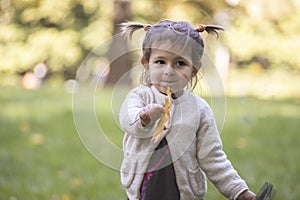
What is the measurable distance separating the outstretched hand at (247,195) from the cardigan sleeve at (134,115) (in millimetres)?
400

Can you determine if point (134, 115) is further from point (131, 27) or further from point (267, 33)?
point (267, 33)

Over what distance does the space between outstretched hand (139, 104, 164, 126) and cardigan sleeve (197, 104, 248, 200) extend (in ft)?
0.73

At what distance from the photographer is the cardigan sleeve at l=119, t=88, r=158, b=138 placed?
6.11 ft

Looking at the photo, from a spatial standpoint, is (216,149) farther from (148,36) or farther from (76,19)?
(76,19)

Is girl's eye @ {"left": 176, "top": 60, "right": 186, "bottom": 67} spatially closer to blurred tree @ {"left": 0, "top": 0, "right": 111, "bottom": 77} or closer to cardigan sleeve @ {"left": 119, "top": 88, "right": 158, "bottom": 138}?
cardigan sleeve @ {"left": 119, "top": 88, "right": 158, "bottom": 138}

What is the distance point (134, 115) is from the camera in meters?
1.87

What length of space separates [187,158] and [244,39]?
6725 mm

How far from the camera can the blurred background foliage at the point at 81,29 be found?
926 centimetres

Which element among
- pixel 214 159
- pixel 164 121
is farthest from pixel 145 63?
pixel 214 159

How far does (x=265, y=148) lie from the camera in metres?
5.21

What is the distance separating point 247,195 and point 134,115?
50 cm

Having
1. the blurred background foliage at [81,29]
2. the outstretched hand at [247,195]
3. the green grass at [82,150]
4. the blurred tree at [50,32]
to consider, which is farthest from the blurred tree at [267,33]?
→ the outstretched hand at [247,195]

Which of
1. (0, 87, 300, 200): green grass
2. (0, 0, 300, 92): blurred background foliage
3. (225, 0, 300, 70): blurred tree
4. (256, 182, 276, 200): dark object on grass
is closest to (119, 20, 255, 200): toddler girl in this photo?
(256, 182, 276, 200): dark object on grass

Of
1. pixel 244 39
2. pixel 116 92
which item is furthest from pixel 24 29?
Answer: pixel 116 92
